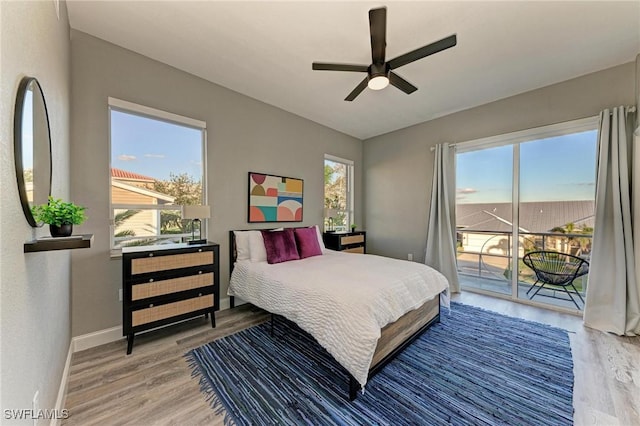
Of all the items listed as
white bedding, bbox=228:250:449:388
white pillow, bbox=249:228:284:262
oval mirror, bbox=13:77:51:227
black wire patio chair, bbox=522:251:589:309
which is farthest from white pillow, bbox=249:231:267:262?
black wire patio chair, bbox=522:251:589:309

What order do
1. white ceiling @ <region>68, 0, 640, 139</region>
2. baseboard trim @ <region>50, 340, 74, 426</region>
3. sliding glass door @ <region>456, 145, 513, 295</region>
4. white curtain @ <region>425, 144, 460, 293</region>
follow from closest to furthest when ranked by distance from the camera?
baseboard trim @ <region>50, 340, 74, 426</region> < white ceiling @ <region>68, 0, 640, 139</region> < sliding glass door @ <region>456, 145, 513, 295</region> < white curtain @ <region>425, 144, 460, 293</region>

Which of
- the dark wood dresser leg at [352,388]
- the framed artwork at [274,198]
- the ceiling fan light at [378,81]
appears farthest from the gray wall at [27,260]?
the ceiling fan light at [378,81]

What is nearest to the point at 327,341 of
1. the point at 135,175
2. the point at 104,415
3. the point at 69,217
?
the point at 104,415

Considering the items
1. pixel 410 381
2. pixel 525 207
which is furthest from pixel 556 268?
pixel 410 381

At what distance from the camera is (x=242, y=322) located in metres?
2.89

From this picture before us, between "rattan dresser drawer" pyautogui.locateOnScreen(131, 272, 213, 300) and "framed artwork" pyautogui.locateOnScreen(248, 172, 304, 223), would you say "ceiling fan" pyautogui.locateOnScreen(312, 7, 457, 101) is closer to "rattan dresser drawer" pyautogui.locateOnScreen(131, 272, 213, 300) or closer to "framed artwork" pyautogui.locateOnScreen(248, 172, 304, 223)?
"framed artwork" pyautogui.locateOnScreen(248, 172, 304, 223)

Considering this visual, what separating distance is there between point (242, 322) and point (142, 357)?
0.98m

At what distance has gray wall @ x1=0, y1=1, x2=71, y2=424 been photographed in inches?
32.9

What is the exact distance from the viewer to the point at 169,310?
2.42 meters

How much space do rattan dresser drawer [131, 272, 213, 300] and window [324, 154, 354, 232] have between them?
242 centimetres

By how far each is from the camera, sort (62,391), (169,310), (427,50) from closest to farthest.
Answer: (62,391) → (427,50) → (169,310)

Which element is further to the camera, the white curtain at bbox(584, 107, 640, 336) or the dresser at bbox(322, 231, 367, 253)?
the dresser at bbox(322, 231, 367, 253)

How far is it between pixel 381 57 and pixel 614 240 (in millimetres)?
3269

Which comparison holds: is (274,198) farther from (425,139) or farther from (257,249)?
(425,139)
